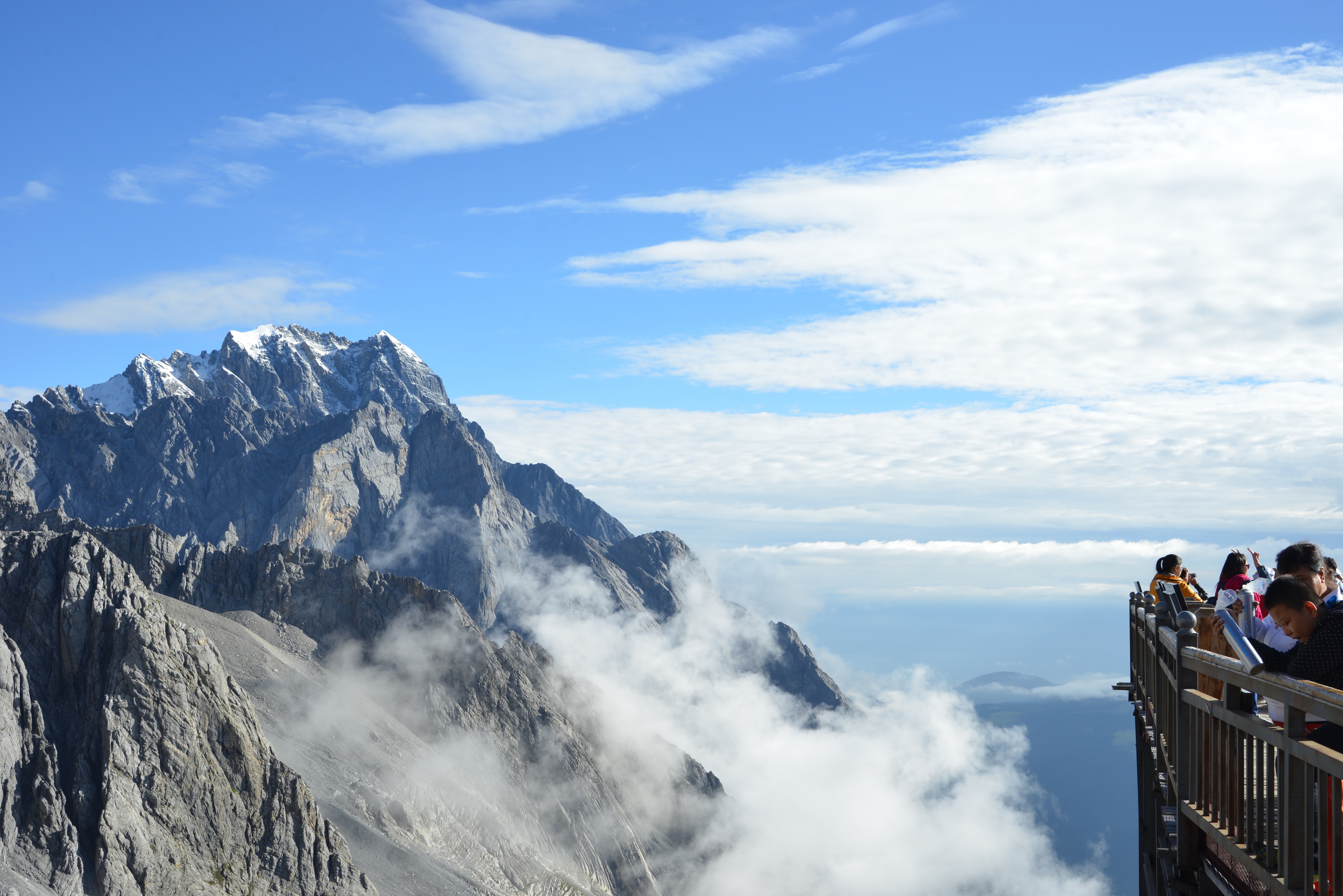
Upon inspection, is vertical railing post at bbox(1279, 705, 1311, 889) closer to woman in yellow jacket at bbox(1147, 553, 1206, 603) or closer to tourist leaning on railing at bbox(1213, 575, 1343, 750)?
tourist leaning on railing at bbox(1213, 575, 1343, 750)

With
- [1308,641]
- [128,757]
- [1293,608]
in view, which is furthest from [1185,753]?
[128,757]

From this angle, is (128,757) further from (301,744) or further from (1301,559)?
(1301,559)

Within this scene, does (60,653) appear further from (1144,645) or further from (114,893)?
(1144,645)

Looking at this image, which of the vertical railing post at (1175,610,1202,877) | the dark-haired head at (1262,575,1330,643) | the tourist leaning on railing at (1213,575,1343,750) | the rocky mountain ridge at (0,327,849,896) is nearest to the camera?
the tourist leaning on railing at (1213,575,1343,750)

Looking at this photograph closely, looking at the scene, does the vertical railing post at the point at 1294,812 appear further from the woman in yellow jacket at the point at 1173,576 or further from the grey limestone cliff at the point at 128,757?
the grey limestone cliff at the point at 128,757

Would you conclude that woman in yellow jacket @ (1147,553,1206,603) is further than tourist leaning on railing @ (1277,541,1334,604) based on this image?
Yes

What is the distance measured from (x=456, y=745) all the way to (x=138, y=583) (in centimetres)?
5048

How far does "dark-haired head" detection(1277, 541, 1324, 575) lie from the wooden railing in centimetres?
122

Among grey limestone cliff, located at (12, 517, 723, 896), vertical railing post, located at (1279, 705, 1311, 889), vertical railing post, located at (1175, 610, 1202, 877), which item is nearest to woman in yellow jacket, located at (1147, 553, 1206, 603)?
vertical railing post, located at (1175, 610, 1202, 877)

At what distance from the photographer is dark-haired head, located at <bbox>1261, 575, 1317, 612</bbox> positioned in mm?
7992

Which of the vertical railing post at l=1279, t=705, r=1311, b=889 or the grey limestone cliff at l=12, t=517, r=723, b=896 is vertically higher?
the vertical railing post at l=1279, t=705, r=1311, b=889

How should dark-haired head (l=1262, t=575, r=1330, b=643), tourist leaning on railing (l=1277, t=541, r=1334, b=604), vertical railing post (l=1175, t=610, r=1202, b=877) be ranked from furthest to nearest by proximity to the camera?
tourist leaning on railing (l=1277, t=541, r=1334, b=604)
vertical railing post (l=1175, t=610, r=1202, b=877)
dark-haired head (l=1262, t=575, r=1330, b=643)

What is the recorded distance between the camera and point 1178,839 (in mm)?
9062

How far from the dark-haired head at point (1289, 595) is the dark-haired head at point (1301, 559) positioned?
235 centimetres
